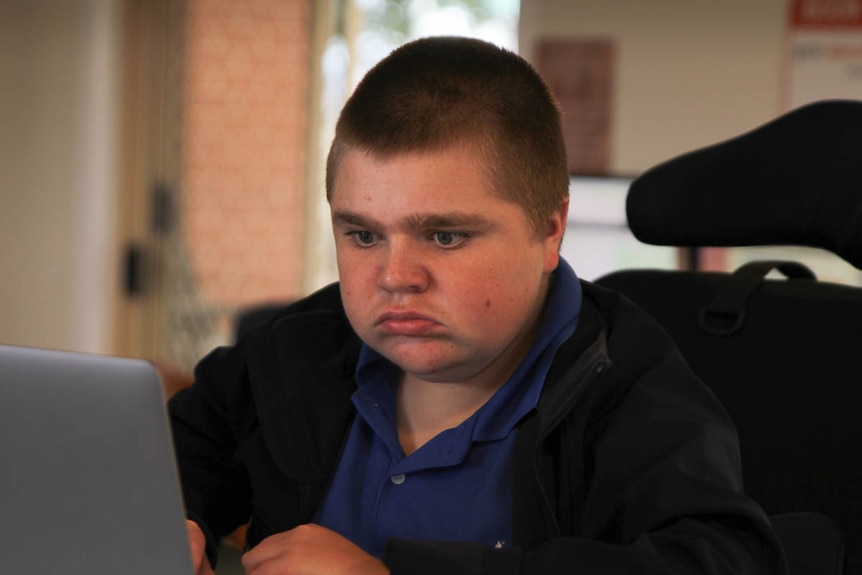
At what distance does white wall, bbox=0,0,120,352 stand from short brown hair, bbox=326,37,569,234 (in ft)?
9.43

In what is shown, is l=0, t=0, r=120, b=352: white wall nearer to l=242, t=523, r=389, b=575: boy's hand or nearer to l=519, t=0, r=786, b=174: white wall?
l=519, t=0, r=786, b=174: white wall

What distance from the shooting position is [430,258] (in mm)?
921

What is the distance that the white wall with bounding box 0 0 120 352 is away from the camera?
11.9 feet

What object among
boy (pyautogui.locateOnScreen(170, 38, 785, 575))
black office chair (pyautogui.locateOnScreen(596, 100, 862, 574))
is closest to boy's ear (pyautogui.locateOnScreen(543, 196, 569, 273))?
boy (pyautogui.locateOnScreen(170, 38, 785, 575))

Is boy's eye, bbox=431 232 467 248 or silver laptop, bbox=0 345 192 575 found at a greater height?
boy's eye, bbox=431 232 467 248

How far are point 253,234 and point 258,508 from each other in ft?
10.1

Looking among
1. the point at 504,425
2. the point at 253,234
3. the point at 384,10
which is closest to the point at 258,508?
the point at 504,425

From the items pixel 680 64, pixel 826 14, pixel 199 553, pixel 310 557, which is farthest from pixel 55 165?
pixel 310 557

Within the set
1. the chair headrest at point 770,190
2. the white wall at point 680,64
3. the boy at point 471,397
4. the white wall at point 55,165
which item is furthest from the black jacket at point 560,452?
the white wall at point 55,165

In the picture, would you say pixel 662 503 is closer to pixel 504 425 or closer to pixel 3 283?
pixel 504 425

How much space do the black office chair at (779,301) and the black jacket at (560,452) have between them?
21cm

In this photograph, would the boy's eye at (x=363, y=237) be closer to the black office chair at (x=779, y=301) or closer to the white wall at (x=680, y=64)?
the black office chair at (x=779, y=301)

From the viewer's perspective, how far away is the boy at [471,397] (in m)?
0.85

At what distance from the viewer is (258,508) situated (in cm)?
110
